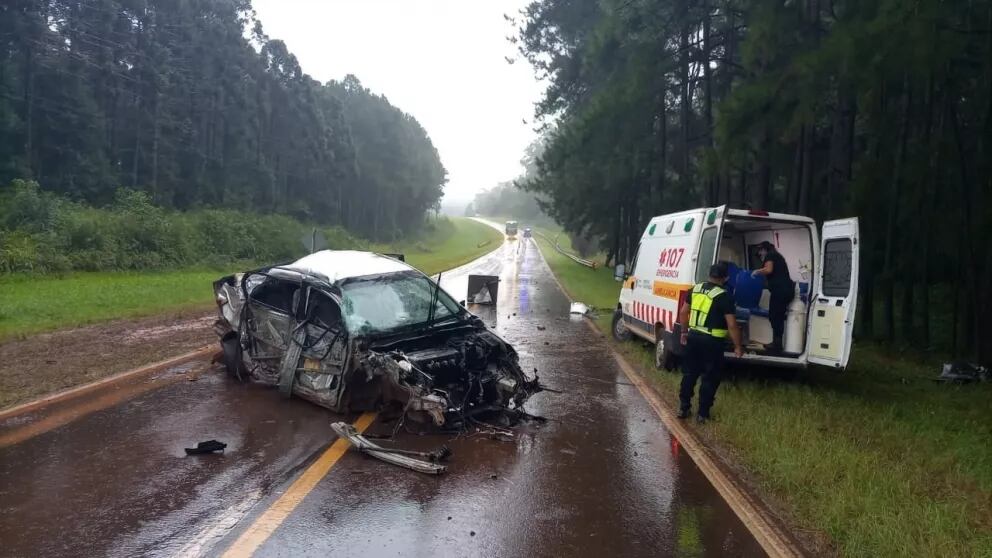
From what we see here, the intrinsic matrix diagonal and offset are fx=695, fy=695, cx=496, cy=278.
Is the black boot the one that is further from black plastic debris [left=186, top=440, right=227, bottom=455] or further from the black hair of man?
black plastic debris [left=186, top=440, right=227, bottom=455]

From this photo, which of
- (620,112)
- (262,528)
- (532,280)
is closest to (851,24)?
(262,528)

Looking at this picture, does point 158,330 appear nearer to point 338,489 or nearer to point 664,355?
point 664,355

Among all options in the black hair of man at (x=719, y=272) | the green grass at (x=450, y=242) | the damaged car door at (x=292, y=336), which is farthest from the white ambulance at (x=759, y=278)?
the green grass at (x=450, y=242)

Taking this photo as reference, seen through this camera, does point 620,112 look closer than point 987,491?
No

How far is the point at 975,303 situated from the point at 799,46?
5496 millimetres

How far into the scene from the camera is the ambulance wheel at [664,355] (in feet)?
32.7

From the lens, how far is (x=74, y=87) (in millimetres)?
37938

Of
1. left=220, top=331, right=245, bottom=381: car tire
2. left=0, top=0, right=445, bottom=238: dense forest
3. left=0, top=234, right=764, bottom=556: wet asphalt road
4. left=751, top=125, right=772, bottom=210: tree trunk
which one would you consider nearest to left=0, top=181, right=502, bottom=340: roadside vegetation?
left=0, top=0, right=445, bottom=238: dense forest

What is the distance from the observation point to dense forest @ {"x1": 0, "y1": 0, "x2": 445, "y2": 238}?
36500 mm

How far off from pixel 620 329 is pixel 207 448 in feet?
29.7

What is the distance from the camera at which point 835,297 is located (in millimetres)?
8438

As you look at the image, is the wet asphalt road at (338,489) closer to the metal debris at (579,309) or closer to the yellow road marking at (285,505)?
the yellow road marking at (285,505)

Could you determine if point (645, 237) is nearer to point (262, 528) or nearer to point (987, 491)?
point (987, 491)

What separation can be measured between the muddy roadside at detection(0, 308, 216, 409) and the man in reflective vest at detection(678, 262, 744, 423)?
725 cm
